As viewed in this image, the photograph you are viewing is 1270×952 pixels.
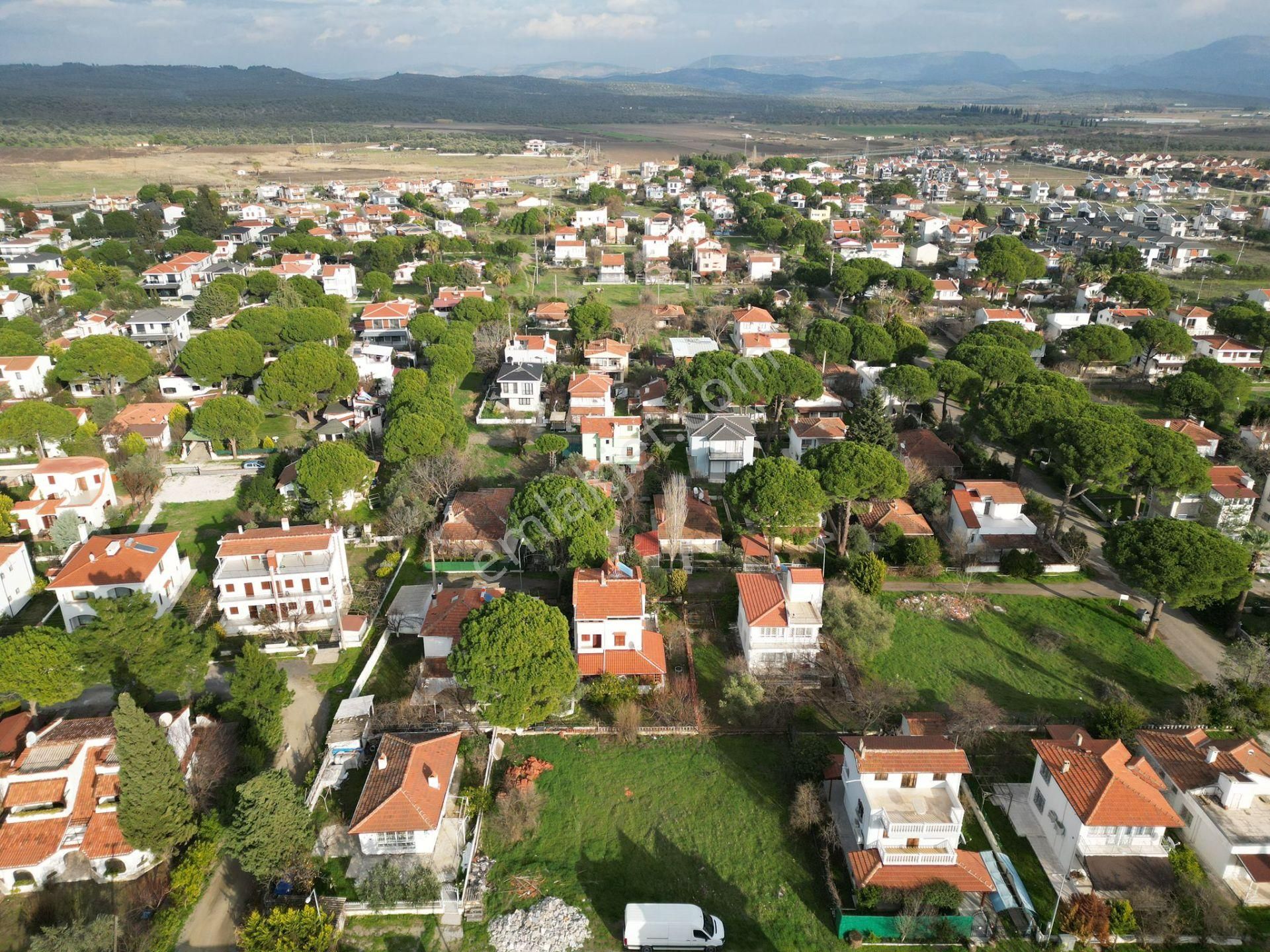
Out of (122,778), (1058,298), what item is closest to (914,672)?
(122,778)

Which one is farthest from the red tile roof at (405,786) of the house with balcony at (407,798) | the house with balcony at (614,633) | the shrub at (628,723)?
the house with balcony at (614,633)

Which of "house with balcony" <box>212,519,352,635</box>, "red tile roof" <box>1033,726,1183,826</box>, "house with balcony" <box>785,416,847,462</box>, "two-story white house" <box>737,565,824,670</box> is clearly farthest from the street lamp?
"house with balcony" <box>785,416,847,462</box>

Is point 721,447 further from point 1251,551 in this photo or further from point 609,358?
point 1251,551

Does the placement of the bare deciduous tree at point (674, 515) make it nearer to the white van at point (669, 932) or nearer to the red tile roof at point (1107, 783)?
the red tile roof at point (1107, 783)

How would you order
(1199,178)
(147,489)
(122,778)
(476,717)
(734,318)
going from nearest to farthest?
1. (122,778)
2. (476,717)
3. (147,489)
4. (734,318)
5. (1199,178)

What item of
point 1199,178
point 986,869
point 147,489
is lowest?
point 986,869

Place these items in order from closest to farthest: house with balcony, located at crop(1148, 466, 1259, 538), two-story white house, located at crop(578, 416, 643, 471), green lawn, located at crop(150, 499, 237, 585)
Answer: green lawn, located at crop(150, 499, 237, 585) < house with balcony, located at crop(1148, 466, 1259, 538) < two-story white house, located at crop(578, 416, 643, 471)

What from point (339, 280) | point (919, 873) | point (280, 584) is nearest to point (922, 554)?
point (919, 873)

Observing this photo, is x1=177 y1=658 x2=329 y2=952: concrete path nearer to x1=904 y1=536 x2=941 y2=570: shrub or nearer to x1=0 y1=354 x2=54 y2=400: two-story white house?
x1=904 y1=536 x2=941 y2=570: shrub

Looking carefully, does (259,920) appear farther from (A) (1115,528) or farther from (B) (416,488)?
(A) (1115,528)
